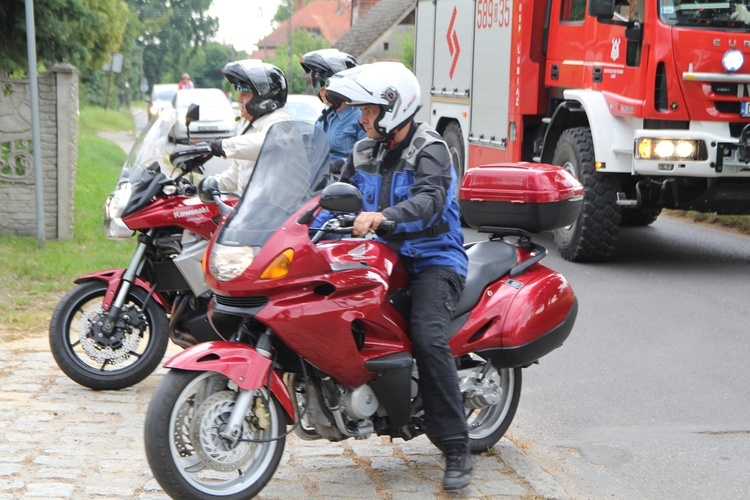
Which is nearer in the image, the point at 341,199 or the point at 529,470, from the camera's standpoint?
the point at 341,199

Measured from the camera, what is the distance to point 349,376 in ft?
15.4

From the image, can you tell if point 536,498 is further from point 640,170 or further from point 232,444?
point 640,170

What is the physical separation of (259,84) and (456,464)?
2.72 metres

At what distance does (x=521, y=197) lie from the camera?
5488 millimetres

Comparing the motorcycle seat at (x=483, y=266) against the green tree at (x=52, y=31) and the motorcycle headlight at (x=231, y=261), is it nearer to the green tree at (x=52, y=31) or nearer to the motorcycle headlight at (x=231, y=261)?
the motorcycle headlight at (x=231, y=261)

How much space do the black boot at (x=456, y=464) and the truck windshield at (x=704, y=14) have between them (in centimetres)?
656

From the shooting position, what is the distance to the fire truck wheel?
11.1 m

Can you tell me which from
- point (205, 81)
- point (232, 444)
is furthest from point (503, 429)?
point (205, 81)

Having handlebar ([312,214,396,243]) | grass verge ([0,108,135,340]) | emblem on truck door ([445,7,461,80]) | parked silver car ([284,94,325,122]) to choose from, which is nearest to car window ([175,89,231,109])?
parked silver car ([284,94,325,122])

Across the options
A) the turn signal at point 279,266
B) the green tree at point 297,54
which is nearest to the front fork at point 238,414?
the turn signal at point 279,266

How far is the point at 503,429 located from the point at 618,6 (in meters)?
6.60

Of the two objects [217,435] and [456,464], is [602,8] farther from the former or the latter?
[217,435]

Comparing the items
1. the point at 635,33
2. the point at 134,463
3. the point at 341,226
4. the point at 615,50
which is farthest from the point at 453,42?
the point at 341,226

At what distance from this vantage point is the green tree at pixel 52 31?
12.2m
